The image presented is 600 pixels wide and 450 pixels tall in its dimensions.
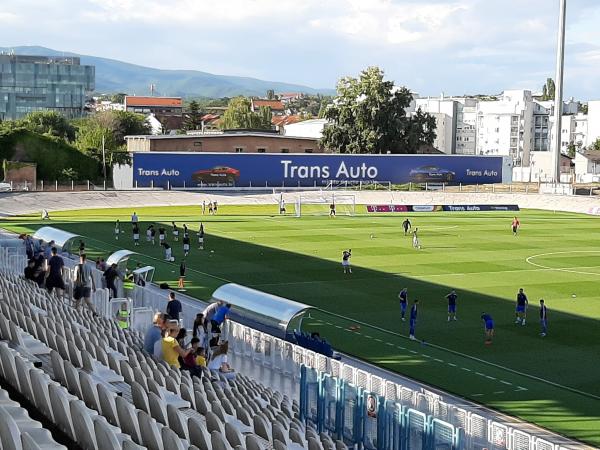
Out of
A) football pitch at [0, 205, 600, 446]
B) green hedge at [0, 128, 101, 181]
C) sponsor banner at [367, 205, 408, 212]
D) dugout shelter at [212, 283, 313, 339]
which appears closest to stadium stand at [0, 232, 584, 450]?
dugout shelter at [212, 283, 313, 339]

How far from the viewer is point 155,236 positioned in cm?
5206

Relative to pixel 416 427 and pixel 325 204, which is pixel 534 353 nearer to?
pixel 416 427

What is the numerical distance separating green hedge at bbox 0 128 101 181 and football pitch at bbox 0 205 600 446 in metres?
22.0

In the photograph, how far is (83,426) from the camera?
8.56m

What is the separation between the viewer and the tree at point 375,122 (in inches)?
4277

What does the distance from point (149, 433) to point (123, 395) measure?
282cm

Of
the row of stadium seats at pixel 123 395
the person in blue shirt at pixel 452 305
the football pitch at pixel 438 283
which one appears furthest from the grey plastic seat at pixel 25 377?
the person in blue shirt at pixel 452 305

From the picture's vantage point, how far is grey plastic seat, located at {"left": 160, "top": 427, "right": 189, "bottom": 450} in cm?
876

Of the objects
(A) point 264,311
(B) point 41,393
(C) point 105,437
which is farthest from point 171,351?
(A) point 264,311

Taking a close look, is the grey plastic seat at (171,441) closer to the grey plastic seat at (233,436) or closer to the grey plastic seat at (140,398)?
the grey plastic seat at (233,436)

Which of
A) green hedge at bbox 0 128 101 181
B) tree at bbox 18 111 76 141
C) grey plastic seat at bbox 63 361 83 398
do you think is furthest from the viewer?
tree at bbox 18 111 76 141

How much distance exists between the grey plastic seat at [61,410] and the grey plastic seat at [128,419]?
21.8 inches

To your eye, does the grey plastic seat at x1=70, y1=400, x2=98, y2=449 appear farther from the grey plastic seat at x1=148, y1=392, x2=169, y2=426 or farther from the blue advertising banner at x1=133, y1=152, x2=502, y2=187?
the blue advertising banner at x1=133, y1=152, x2=502, y2=187

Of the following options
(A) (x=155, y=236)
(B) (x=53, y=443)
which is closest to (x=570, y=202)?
(A) (x=155, y=236)
